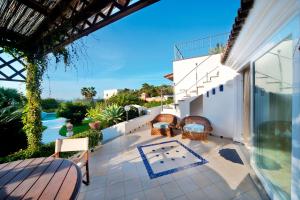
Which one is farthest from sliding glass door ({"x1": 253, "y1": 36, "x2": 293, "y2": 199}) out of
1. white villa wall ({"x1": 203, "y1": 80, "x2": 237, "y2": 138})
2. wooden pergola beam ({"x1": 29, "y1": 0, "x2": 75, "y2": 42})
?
wooden pergola beam ({"x1": 29, "y1": 0, "x2": 75, "y2": 42})

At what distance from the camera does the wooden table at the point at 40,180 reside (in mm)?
1570

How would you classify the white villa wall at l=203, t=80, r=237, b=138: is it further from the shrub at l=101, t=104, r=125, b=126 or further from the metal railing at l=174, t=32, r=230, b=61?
the shrub at l=101, t=104, r=125, b=126

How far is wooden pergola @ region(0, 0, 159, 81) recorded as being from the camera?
2469 millimetres

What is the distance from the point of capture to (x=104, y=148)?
20.5 feet

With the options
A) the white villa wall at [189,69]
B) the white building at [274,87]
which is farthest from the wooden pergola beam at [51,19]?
the white villa wall at [189,69]

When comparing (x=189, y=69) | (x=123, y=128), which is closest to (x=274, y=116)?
(x=123, y=128)

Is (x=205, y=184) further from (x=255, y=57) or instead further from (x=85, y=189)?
(x=255, y=57)

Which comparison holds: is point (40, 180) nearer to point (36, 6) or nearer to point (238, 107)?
point (36, 6)

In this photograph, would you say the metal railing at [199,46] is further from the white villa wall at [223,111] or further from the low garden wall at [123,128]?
the low garden wall at [123,128]

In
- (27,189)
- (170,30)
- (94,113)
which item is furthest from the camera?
(170,30)

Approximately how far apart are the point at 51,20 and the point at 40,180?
2.65m

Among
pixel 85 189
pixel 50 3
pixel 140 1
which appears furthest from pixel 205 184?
pixel 50 3

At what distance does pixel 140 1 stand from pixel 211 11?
964 cm

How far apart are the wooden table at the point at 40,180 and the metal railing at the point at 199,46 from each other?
9.39m
